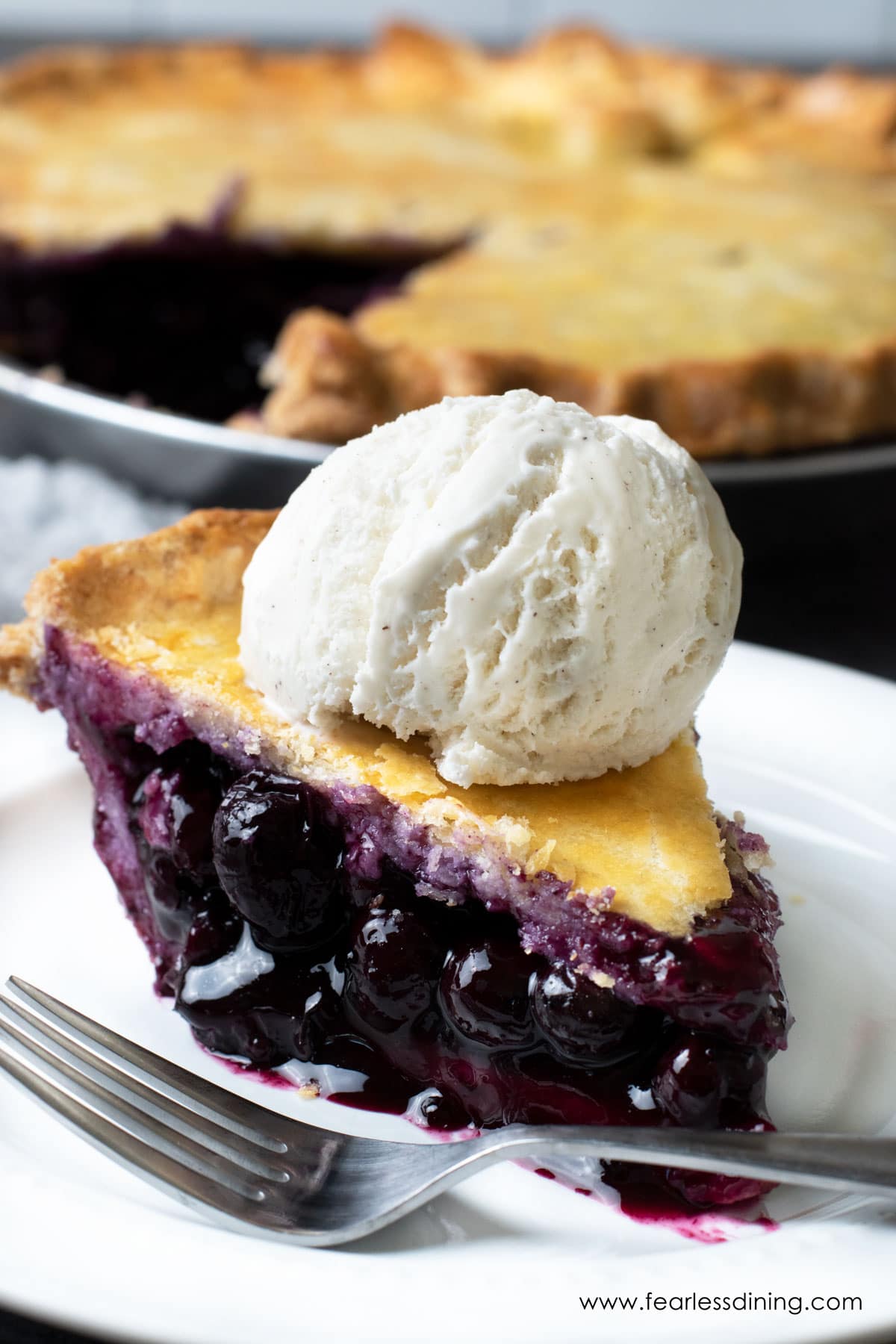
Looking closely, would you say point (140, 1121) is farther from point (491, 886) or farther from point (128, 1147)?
point (491, 886)

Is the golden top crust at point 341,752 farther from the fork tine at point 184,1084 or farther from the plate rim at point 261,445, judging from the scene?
the plate rim at point 261,445

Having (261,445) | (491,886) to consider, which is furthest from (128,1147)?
(261,445)

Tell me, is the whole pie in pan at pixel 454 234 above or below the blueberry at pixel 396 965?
below

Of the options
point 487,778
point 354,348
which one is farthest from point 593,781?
point 354,348

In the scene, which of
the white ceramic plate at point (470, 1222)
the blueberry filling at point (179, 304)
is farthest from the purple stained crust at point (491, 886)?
the blueberry filling at point (179, 304)

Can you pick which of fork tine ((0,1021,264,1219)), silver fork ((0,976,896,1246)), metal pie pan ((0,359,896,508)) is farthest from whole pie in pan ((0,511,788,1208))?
metal pie pan ((0,359,896,508))
